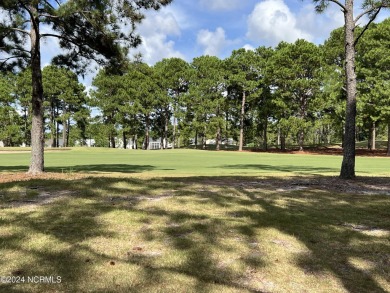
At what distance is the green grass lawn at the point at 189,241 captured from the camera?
3680mm

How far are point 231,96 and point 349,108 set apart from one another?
5473 centimetres

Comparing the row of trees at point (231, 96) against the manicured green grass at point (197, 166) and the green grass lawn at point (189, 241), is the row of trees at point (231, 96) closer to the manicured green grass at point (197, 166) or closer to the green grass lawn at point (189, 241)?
the manicured green grass at point (197, 166)

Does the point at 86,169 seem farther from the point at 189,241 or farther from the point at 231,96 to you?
the point at 231,96

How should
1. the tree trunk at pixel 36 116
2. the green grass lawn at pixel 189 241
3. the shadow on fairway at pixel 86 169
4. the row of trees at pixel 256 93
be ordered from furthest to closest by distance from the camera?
1. the row of trees at pixel 256 93
2. the shadow on fairway at pixel 86 169
3. the tree trunk at pixel 36 116
4. the green grass lawn at pixel 189 241

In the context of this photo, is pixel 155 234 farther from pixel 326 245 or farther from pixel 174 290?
pixel 326 245

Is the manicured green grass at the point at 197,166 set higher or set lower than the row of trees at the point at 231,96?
lower

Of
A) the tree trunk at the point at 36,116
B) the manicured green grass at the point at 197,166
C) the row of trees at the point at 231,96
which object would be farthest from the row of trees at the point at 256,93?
the tree trunk at the point at 36,116

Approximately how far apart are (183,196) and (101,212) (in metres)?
2.16

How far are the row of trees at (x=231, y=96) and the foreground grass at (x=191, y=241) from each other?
140 feet

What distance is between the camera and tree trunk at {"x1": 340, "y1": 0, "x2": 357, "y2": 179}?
12.4 metres

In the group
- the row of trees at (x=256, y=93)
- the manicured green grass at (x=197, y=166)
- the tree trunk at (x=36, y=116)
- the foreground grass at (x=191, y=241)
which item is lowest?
the manicured green grass at (x=197, y=166)

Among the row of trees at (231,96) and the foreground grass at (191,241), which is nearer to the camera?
the foreground grass at (191,241)

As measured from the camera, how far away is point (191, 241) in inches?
190

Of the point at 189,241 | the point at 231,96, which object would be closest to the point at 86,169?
the point at 189,241
